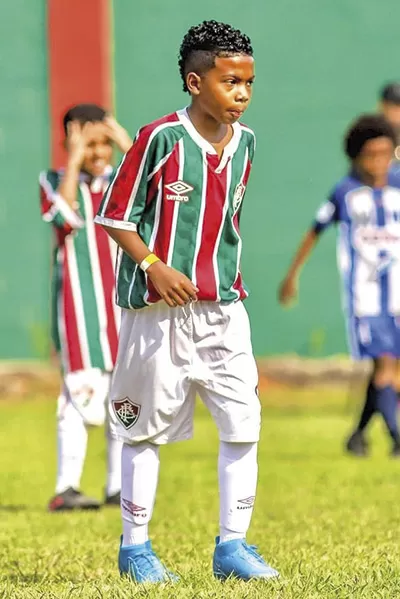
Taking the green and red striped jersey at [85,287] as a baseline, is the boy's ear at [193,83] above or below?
above

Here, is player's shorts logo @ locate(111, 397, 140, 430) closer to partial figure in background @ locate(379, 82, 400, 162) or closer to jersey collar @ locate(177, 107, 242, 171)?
jersey collar @ locate(177, 107, 242, 171)

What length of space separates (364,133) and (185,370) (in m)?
4.33

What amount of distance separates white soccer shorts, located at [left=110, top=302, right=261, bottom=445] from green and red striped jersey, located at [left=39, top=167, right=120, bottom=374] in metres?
2.16

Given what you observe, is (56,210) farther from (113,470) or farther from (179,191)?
(179,191)

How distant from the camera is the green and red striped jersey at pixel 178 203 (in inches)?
186

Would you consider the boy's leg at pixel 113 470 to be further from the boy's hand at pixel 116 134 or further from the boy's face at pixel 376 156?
the boy's face at pixel 376 156

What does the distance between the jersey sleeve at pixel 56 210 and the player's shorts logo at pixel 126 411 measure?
208 centimetres

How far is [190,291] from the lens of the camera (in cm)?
465

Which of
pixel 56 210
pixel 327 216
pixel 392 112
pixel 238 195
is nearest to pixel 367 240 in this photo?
pixel 327 216

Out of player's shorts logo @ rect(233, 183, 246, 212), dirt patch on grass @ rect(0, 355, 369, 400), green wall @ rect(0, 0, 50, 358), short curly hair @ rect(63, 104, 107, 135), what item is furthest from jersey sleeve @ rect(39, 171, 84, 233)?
green wall @ rect(0, 0, 50, 358)

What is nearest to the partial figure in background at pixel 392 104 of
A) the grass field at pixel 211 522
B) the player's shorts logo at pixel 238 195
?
the grass field at pixel 211 522

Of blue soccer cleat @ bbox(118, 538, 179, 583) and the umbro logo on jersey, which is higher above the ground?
the umbro logo on jersey

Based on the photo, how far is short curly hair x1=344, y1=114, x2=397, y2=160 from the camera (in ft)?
29.0

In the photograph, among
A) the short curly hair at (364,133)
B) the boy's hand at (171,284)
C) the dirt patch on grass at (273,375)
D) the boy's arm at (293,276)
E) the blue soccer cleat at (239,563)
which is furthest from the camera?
the dirt patch on grass at (273,375)
